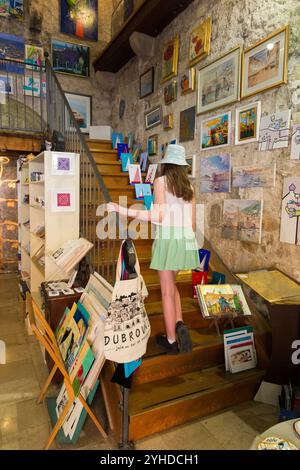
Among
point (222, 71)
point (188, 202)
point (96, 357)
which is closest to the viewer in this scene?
point (96, 357)

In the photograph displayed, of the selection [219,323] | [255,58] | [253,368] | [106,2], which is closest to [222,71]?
[255,58]

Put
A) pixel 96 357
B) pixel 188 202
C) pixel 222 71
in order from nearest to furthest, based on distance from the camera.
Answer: pixel 96 357 < pixel 188 202 < pixel 222 71

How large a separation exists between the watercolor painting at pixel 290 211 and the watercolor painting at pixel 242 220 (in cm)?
26

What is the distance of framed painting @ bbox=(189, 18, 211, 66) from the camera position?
11.6 feet

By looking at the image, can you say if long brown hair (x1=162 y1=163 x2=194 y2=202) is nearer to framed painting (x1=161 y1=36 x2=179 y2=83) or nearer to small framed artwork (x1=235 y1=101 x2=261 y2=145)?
small framed artwork (x1=235 y1=101 x2=261 y2=145)

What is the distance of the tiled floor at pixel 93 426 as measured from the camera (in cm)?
197

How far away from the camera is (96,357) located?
2033 millimetres

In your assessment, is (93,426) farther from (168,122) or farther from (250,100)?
(168,122)

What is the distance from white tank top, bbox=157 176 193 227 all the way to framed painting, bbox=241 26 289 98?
54.8 inches

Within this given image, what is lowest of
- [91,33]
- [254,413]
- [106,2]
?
[254,413]

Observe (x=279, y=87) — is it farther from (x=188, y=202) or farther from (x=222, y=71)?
(x=188, y=202)

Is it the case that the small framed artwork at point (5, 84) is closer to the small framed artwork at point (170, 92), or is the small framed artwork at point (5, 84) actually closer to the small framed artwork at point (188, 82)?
the small framed artwork at point (170, 92)

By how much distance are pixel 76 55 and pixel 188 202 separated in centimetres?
564

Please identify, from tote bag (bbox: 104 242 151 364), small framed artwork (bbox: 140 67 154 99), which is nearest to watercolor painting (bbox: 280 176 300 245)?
tote bag (bbox: 104 242 151 364)
